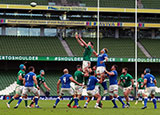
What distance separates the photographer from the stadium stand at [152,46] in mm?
49794

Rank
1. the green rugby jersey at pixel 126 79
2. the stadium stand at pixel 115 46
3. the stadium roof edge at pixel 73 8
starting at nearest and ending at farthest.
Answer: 1. the green rugby jersey at pixel 126 79
2. the stadium stand at pixel 115 46
3. the stadium roof edge at pixel 73 8

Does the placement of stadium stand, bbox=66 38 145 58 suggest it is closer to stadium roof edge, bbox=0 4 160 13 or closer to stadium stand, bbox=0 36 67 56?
stadium stand, bbox=0 36 67 56

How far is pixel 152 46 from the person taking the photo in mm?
51438

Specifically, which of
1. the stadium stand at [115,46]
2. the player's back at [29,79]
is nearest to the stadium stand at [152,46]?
the stadium stand at [115,46]

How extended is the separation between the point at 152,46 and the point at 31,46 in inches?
→ 613

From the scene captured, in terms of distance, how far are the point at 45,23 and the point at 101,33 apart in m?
8.06

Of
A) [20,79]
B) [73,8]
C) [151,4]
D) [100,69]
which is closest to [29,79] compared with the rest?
[20,79]

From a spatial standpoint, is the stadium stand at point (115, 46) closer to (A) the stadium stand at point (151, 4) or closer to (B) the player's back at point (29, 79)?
(A) the stadium stand at point (151, 4)

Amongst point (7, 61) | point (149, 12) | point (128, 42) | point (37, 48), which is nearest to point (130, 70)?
point (128, 42)

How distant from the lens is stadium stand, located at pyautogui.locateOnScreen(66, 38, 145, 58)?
1909 inches

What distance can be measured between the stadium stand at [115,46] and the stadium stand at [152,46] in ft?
4.75

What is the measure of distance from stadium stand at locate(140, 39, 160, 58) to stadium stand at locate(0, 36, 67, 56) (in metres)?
11.0

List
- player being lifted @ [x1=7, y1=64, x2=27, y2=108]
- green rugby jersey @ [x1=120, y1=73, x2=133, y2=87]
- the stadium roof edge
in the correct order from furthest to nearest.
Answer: the stadium roof edge, green rugby jersey @ [x1=120, y1=73, x2=133, y2=87], player being lifted @ [x1=7, y1=64, x2=27, y2=108]

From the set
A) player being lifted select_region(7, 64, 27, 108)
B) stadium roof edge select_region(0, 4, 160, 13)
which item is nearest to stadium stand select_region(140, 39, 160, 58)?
stadium roof edge select_region(0, 4, 160, 13)
